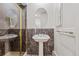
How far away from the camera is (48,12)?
1600 millimetres

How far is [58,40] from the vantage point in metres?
1.52

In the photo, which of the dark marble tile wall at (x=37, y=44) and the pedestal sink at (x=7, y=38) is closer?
the dark marble tile wall at (x=37, y=44)

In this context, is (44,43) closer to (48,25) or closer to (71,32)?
(48,25)

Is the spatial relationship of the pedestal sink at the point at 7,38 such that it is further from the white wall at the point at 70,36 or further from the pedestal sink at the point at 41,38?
the white wall at the point at 70,36

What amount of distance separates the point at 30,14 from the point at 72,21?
718mm

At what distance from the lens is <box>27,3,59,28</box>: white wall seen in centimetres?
150

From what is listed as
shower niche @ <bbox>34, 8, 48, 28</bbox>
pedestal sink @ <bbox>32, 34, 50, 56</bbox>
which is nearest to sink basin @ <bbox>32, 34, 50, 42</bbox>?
pedestal sink @ <bbox>32, 34, 50, 56</bbox>

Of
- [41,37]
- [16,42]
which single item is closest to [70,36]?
[41,37]

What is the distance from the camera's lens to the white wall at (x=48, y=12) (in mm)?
1500

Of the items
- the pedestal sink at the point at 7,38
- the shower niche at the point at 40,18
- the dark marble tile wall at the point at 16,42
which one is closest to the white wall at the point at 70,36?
the shower niche at the point at 40,18

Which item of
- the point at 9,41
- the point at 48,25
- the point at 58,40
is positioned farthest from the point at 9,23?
the point at 58,40

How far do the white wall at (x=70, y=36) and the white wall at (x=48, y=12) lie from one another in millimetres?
122

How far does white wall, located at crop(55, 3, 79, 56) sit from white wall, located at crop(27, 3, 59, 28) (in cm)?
12

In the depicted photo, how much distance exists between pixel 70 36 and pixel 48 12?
0.47 m
